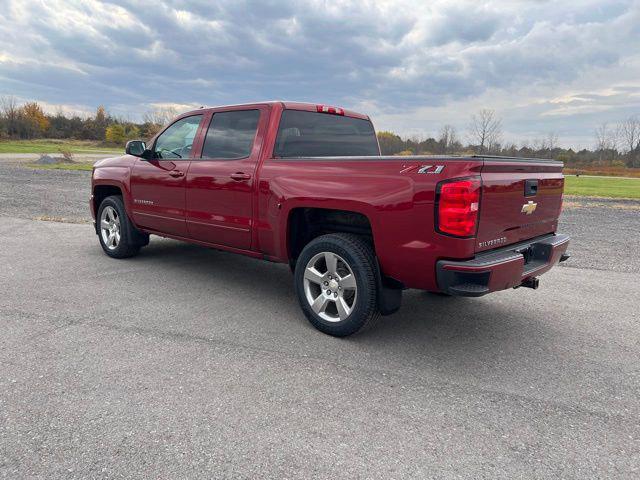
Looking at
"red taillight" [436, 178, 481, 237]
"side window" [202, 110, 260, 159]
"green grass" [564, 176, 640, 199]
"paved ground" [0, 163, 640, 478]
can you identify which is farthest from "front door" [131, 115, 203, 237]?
"green grass" [564, 176, 640, 199]

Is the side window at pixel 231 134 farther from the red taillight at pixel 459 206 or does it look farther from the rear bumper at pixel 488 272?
the rear bumper at pixel 488 272

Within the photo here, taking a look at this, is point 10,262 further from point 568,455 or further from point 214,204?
point 568,455

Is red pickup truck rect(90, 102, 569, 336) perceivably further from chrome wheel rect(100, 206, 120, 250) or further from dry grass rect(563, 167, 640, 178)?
dry grass rect(563, 167, 640, 178)

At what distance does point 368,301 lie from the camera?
3484 mm

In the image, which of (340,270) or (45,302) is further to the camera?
(45,302)

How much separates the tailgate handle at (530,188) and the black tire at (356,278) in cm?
126

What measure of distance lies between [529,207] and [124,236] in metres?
4.89

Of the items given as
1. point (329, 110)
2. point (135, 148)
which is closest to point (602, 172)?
point (329, 110)

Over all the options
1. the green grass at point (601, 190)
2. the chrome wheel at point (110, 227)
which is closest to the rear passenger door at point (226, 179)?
the chrome wheel at point (110, 227)

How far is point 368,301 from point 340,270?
17.0 inches

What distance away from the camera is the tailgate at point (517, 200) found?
313 cm

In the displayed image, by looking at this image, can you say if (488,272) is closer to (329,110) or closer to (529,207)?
(529,207)

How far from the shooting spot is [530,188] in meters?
3.55

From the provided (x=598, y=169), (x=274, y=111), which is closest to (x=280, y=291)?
(x=274, y=111)
